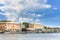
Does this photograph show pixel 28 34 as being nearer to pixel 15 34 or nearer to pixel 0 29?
pixel 15 34

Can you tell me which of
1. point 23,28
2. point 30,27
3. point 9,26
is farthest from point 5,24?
point 30,27

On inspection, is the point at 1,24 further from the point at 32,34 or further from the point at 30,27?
the point at 32,34

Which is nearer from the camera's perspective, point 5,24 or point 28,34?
point 5,24

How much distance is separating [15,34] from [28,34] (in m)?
0.72

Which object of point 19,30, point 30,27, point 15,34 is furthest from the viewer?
point 15,34

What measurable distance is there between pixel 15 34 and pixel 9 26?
1.13 m

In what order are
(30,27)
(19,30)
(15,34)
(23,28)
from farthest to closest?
1. (15,34)
2. (19,30)
3. (23,28)
4. (30,27)

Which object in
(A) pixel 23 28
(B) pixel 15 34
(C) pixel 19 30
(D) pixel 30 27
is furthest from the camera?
(B) pixel 15 34

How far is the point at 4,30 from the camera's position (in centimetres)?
820

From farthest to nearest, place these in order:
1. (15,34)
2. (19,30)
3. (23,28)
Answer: (15,34), (19,30), (23,28)

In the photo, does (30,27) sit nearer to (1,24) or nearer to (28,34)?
(1,24)

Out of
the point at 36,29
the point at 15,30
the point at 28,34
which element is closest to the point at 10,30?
the point at 15,30

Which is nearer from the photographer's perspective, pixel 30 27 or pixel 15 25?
pixel 30 27

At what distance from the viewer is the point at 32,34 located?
364 inches
